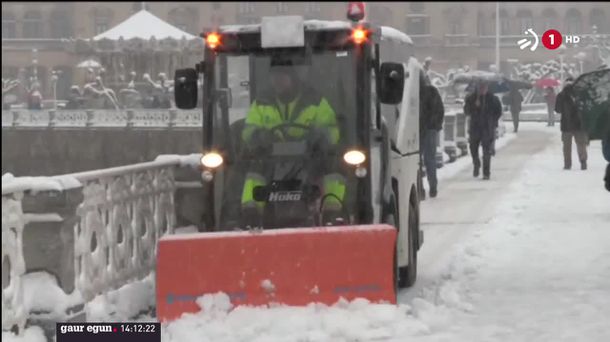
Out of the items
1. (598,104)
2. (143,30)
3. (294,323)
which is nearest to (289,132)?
(294,323)

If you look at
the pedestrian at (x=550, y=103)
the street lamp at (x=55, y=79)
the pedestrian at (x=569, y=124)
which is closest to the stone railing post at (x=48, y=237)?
the pedestrian at (x=569, y=124)

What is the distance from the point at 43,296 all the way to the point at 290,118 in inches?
95.6

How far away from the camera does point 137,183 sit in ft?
38.9

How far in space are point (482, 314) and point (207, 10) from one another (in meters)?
56.2

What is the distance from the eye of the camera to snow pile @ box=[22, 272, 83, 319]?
942cm

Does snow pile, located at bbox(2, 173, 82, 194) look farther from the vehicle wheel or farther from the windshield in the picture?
the vehicle wheel

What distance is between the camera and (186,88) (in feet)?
35.4

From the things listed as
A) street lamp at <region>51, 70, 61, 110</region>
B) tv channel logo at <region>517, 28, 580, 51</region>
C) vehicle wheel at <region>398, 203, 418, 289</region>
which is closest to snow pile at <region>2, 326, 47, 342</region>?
vehicle wheel at <region>398, 203, 418, 289</region>

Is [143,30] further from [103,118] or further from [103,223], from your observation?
[103,223]

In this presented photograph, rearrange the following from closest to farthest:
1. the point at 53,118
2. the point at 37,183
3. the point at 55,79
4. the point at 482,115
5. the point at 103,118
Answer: the point at 37,183 → the point at 482,115 → the point at 103,118 → the point at 53,118 → the point at 55,79

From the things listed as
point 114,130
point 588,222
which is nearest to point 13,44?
point 114,130

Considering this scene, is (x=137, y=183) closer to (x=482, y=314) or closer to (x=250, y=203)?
(x=250, y=203)

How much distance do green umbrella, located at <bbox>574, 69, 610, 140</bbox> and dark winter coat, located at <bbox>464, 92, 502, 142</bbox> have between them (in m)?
11.6

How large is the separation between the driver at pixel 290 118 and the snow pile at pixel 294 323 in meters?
1.02
